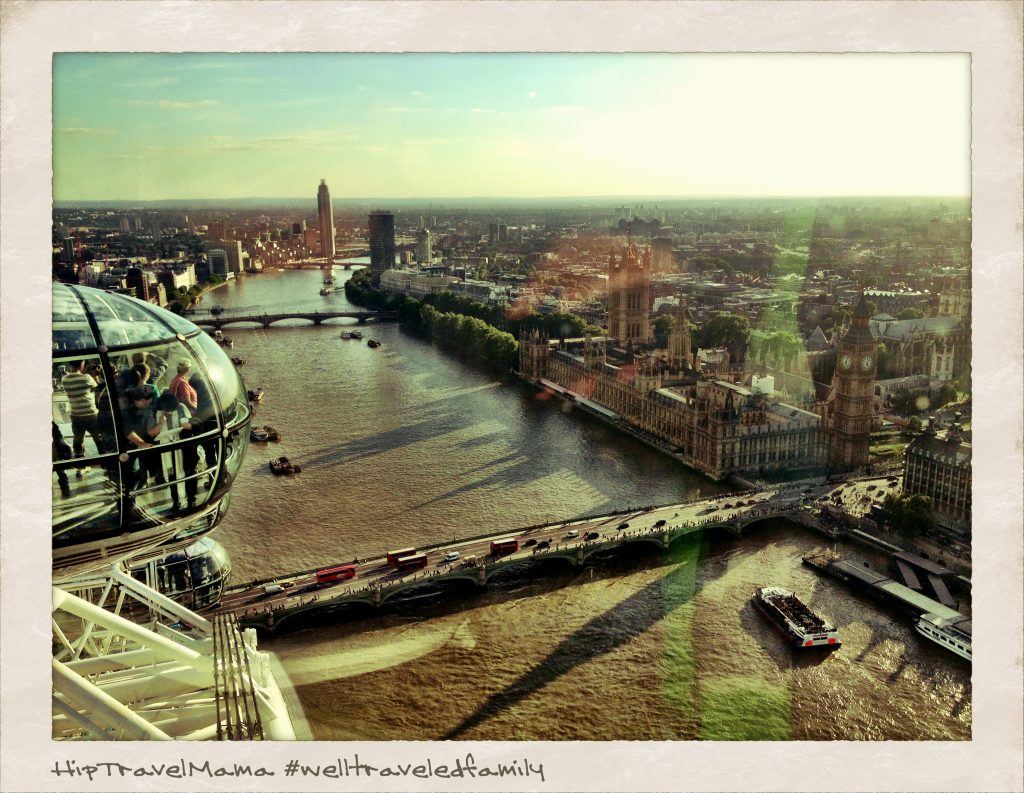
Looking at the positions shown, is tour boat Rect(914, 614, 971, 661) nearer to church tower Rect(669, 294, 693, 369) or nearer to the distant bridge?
church tower Rect(669, 294, 693, 369)

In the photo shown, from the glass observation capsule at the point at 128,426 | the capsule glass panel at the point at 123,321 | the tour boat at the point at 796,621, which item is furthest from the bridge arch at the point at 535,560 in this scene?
the capsule glass panel at the point at 123,321

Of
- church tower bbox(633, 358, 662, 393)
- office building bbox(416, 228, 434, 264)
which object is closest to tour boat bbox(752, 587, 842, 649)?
church tower bbox(633, 358, 662, 393)

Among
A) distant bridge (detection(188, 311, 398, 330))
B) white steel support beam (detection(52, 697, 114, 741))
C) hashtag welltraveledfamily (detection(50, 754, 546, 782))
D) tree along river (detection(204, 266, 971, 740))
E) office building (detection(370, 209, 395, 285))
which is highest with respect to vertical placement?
office building (detection(370, 209, 395, 285))

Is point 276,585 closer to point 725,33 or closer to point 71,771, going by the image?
point 71,771

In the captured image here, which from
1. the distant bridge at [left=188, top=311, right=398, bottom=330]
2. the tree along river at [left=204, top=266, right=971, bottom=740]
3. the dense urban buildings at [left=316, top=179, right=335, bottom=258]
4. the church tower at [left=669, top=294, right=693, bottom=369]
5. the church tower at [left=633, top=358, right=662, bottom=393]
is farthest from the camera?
the distant bridge at [left=188, top=311, right=398, bottom=330]

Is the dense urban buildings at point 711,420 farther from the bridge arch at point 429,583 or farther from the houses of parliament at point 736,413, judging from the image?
the bridge arch at point 429,583

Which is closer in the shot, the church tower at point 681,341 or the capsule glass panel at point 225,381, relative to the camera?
the capsule glass panel at point 225,381

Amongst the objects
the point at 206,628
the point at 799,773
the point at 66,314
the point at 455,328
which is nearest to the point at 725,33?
the point at 66,314
